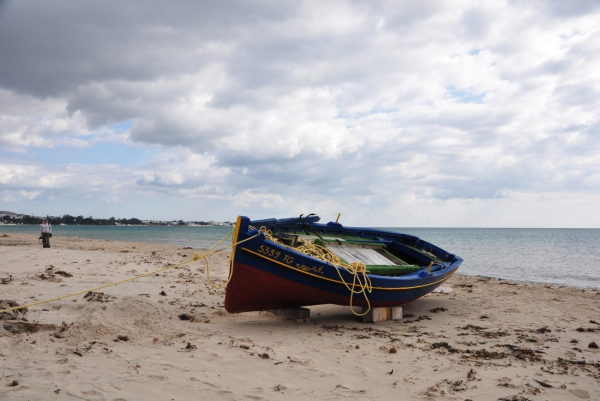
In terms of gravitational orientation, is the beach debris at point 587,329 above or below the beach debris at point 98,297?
below

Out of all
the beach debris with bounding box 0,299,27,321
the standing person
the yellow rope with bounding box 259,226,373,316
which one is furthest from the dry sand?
the standing person

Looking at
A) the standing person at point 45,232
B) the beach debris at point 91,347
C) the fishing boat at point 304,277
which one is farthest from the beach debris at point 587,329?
the standing person at point 45,232

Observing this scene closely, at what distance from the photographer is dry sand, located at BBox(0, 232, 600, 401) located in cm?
357

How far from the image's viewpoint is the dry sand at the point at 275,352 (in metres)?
3.57

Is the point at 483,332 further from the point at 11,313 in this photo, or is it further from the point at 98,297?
the point at 11,313

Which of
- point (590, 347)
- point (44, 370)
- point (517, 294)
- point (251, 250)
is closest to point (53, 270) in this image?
point (251, 250)

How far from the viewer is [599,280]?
636 inches

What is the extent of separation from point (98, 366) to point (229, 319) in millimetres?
3082

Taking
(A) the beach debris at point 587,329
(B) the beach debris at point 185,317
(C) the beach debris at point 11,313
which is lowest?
(B) the beach debris at point 185,317

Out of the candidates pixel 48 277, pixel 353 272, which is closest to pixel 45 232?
pixel 48 277

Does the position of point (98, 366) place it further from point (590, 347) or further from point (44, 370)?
point (590, 347)

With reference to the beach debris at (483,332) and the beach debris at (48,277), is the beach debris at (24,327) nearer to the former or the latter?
the beach debris at (48,277)

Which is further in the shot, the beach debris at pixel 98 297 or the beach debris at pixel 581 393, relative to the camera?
the beach debris at pixel 98 297

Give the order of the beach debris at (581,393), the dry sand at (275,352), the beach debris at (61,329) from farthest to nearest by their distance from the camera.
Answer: the beach debris at (61,329)
the beach debris at (581,393)
the dry sand at (275,352)
